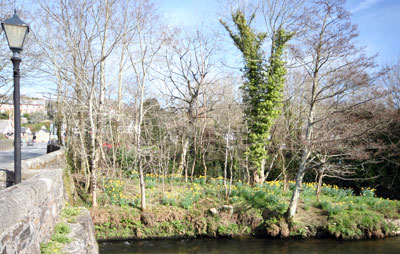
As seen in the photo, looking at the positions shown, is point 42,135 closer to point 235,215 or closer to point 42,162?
point 235,215

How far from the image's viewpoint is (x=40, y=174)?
536 cm

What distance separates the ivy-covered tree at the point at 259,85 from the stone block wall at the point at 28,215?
916 cm

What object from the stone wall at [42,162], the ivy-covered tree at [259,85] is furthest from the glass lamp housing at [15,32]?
the ivy-covered tree at [259,85]

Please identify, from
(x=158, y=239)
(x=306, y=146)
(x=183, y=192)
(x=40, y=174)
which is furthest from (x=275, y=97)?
(x=40, y=174)

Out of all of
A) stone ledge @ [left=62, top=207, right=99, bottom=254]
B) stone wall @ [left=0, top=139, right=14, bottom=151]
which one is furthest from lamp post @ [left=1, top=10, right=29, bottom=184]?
stone wall @ [left=0, top=139, right=14, bottom=151]

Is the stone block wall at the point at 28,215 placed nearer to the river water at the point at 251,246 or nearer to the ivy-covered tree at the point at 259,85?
the river water at the point at 251,246

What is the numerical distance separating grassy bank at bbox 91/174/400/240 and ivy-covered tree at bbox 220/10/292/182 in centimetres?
245

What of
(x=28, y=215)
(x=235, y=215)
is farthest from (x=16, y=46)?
(x=235, y=215)

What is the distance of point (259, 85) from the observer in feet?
42.9

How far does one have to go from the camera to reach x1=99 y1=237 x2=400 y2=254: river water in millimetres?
8599

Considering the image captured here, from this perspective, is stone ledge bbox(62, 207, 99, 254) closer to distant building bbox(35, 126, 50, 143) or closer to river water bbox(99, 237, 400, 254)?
river water bbox(99, 237, 400, 254)

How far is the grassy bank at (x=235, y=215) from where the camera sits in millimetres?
9469

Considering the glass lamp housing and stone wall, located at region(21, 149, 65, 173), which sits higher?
the glass lamp housing

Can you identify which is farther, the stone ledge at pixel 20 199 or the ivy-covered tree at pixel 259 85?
the ivy-covered tree at pixel 259 85
